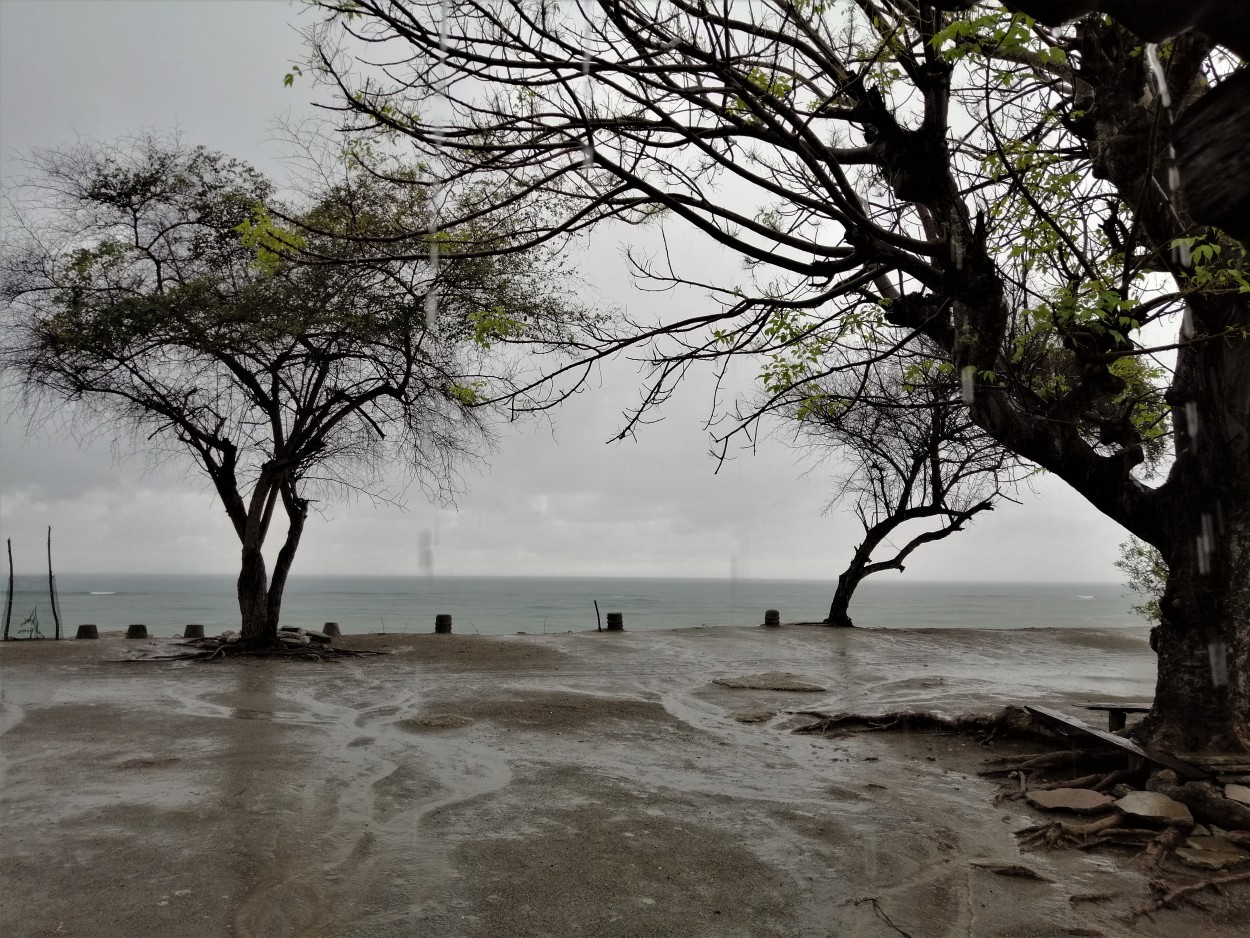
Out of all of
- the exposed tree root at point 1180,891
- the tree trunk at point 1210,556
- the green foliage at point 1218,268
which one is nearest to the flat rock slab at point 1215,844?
the exposed tree root at point 1180,891

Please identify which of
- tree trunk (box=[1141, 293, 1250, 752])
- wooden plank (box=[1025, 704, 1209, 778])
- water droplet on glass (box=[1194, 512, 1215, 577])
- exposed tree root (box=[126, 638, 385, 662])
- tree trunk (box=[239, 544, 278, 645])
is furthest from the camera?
tree trunk (box=[239, 544, 278, 645])

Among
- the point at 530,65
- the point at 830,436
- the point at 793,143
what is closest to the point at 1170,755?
the point at 793,143

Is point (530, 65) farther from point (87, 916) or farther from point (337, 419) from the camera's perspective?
point (337, 419)

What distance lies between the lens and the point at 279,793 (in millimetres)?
7176

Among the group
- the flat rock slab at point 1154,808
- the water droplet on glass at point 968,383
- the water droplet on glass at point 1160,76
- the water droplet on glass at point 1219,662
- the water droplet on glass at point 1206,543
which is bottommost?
the flat rock slab at point 1154,808

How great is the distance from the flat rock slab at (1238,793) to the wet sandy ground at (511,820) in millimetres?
1359

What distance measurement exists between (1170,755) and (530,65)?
7518 mm

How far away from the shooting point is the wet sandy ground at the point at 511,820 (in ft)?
16.2

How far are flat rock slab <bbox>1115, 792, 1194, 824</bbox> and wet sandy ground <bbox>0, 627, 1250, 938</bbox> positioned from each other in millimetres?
687

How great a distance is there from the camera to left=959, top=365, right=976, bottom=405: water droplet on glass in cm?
697

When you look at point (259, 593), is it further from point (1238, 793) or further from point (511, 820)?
point (1238, 793)

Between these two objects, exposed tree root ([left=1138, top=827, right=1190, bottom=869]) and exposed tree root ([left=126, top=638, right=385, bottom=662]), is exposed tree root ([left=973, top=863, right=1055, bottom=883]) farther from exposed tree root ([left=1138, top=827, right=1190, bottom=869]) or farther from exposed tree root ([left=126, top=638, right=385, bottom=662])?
exposed tree root ([left=126, top=638, right=385, bottom=662])

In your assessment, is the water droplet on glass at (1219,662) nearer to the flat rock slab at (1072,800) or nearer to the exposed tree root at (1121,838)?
the flat rock slab at (1072,800)

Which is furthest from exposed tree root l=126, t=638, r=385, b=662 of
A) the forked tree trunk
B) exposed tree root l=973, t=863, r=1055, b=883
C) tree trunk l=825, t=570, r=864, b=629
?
exposed tree root l=973, t=863, r=1055, b=883
